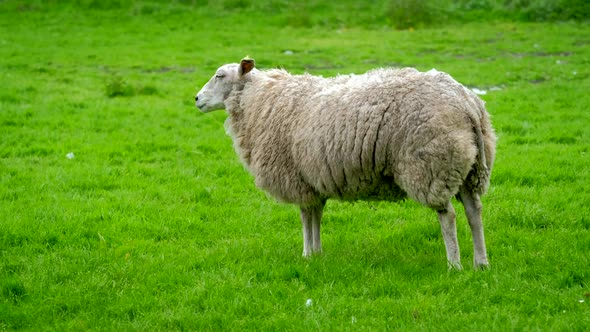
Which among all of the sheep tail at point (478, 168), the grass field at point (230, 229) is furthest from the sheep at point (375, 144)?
the grass field at point (230, 229)

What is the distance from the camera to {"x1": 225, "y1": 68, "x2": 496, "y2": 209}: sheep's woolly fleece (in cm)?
533

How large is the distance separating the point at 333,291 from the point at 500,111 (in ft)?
23.4

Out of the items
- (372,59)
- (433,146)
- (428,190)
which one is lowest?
(372,59)

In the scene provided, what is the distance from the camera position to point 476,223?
222 inches

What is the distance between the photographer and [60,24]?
80.0 ft

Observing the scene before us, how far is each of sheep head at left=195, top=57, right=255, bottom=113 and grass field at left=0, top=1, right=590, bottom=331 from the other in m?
1.22

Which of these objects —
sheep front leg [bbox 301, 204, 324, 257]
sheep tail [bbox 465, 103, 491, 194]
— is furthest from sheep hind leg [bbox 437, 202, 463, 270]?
sheep front leg [bbox 301, 204, 324, 257]

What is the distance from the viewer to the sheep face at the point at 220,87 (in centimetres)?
714

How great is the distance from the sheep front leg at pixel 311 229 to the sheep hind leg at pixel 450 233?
4.06 ft

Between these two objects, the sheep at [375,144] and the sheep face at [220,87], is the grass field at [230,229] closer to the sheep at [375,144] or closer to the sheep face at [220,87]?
the sheep at [375,144]

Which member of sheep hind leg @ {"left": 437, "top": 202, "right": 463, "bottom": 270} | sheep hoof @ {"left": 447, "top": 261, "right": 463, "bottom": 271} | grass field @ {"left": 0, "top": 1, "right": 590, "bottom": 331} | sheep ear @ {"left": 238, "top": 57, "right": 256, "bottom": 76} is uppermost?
sheep ear @ {"left": 238, "top": 57, "right": 256, "bottom": 76}

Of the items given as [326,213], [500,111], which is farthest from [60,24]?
[326,213]

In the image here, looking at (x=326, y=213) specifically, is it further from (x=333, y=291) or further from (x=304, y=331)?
(x=304, y=331)

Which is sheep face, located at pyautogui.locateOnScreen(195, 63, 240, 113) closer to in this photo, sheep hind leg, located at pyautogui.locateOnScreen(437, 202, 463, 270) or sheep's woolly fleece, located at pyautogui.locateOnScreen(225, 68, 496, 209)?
sheep's woolly fleece, located at pyautogui.locateOnScreen(225, 68, 496, 209)
